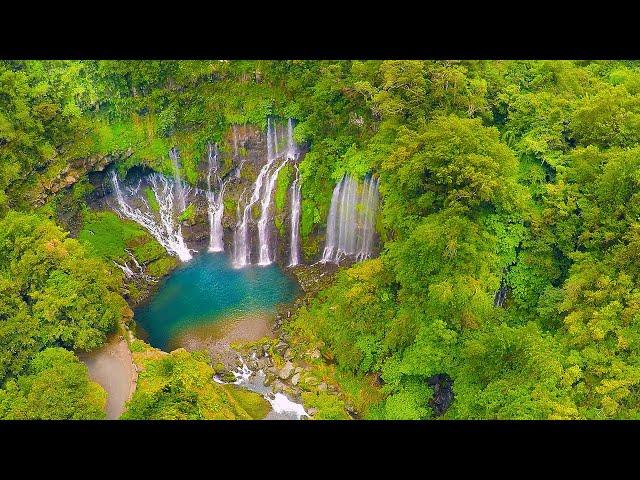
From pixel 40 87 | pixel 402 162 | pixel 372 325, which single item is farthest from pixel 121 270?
pixel 402 162

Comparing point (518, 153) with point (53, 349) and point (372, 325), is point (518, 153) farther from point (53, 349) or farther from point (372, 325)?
point (53, 349)

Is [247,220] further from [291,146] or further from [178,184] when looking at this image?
[178,184]

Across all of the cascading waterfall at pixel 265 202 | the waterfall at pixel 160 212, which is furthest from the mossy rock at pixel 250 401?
the waterfall at pixel 160 212

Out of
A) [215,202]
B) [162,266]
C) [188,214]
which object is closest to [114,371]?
Answer: [162,266]

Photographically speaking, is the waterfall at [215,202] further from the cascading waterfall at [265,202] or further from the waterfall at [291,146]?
the waterfall at [291,146]

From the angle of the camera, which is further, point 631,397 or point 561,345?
point 561,345

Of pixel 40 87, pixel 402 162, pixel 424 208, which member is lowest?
pixel 424 208
